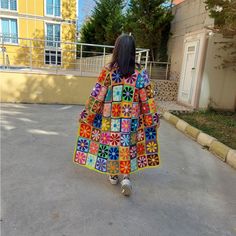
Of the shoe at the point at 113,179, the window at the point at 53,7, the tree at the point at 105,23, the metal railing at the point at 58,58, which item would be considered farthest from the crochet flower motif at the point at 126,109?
the window at the point at 53,7

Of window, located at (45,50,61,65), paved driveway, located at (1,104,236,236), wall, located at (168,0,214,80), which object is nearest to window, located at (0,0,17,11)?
window, located at (45,50,61,65)

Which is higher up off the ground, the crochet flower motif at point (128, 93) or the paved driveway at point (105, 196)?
the crochet flower motif at point (128, 93)

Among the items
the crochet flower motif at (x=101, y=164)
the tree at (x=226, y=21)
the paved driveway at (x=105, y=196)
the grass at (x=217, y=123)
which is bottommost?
the paved driveway at (x=105, y=196)

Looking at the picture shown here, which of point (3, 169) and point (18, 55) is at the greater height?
point (18, 55)

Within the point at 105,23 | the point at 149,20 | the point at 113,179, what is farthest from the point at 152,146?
the point at 105,23

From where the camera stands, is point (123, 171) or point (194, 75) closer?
point (123, 171)

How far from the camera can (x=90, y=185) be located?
2268 mm

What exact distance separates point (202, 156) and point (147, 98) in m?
1.69

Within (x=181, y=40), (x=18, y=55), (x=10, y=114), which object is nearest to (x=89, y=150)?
(x=10, y=114)

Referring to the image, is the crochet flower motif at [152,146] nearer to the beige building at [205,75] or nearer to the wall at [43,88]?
the beige building at [205,75]

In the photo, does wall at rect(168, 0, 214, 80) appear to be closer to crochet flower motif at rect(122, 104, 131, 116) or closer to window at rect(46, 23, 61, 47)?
crochet flower motif at rect(122, 104, 131, 116)

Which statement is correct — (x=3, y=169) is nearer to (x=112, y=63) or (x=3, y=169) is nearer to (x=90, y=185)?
(x=90, y=185)

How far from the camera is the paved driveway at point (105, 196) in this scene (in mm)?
1713

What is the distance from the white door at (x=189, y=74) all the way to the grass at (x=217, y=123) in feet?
2.36
